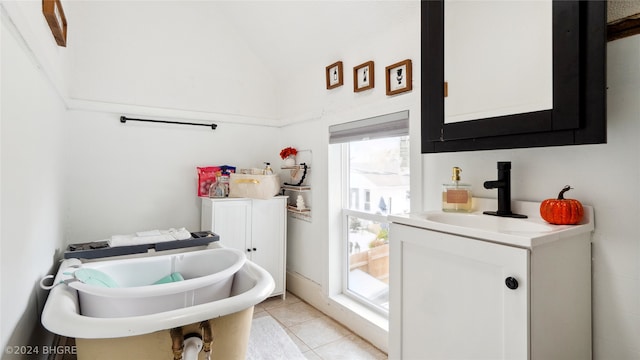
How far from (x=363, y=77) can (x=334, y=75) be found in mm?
364

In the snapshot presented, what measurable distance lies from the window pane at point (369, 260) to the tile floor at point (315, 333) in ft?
1.02

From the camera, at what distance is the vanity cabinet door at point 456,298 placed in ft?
3.16

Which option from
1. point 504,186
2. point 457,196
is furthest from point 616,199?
point 457,196

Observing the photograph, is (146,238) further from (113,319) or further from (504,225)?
(504,225)

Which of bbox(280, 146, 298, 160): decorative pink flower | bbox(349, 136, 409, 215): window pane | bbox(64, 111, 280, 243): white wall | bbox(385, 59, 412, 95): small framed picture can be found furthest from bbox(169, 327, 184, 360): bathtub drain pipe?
bbox(280, 146, 298, 160): decorative pink flower

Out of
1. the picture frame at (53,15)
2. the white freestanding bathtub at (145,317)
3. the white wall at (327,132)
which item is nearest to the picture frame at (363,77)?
the white wall at (327,132)

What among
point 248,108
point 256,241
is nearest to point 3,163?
point 256,241

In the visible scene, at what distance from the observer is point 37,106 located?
1.32 m

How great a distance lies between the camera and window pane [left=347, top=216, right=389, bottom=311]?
2.35m

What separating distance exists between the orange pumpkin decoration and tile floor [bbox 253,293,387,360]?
1384mm

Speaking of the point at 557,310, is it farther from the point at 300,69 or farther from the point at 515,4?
the point at 300,69

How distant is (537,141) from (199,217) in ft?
8.91

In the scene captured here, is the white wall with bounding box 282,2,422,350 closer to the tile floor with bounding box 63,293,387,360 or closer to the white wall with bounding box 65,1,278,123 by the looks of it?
the tile floor with bounding box 63,293,387,360

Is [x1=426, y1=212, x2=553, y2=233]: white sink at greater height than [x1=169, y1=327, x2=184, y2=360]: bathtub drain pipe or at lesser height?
greater
